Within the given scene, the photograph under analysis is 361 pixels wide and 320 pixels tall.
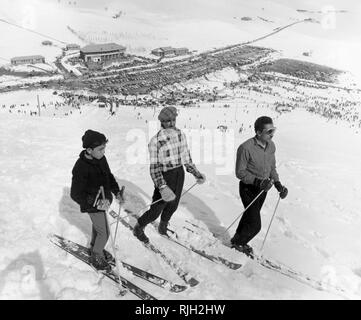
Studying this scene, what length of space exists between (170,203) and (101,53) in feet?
257

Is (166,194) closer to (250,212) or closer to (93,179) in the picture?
(93,179)

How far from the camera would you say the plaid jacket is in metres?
5.27

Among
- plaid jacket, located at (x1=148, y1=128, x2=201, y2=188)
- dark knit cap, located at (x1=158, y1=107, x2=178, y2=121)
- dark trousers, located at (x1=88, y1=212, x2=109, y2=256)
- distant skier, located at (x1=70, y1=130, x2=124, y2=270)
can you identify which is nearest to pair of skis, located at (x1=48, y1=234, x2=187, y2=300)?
dark trousers, located at (x1=88, y1=212, x2=109, y2=256)

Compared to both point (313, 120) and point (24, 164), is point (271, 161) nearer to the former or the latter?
point (24, 164)

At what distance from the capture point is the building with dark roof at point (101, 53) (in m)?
77.2

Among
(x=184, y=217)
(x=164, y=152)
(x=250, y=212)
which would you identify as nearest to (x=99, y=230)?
(x=164, y=152)

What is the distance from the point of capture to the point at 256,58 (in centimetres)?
8019

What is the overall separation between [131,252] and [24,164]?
5.06 metres

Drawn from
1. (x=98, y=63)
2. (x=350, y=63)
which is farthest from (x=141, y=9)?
(x=350, y=63)

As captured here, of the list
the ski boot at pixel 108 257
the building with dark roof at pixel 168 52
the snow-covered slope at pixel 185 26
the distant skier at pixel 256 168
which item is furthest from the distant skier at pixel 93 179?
the snow-covered slope at pixel 185 26

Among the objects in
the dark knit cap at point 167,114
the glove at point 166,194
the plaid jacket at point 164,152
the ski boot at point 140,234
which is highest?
the dark knit cap at point 167,114

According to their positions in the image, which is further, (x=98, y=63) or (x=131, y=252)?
(x=98, y=63)

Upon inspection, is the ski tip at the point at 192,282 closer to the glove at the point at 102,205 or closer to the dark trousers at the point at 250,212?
the dark trousers at the point at 250,212

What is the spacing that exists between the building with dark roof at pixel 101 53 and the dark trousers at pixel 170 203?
76.7m
